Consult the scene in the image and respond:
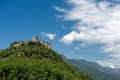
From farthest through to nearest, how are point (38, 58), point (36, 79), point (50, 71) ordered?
1. point (38, 58)
2. point (50, 71)
3. point (36, 79)

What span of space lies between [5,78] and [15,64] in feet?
39.9

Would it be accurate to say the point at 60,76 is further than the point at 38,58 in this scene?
No

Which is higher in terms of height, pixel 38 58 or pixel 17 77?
pixel 38 58

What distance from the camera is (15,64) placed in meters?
160

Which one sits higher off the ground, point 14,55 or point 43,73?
point 14,55

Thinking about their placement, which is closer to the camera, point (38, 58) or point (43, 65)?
point (43, 65)

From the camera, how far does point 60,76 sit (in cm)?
15425

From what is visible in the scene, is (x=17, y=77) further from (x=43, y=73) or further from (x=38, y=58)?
(x=38, y=58)

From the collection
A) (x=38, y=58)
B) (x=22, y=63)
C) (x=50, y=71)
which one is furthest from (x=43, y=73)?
(x=38, y=58)

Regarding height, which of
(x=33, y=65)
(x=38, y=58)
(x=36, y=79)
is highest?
(x=38, y=58)

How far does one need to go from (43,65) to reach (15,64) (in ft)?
51.7

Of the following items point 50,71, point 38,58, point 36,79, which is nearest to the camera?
point 36,79

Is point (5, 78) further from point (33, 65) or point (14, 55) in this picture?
point (14, 55)

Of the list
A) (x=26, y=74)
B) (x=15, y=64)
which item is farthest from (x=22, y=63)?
(x=26, y=74)
